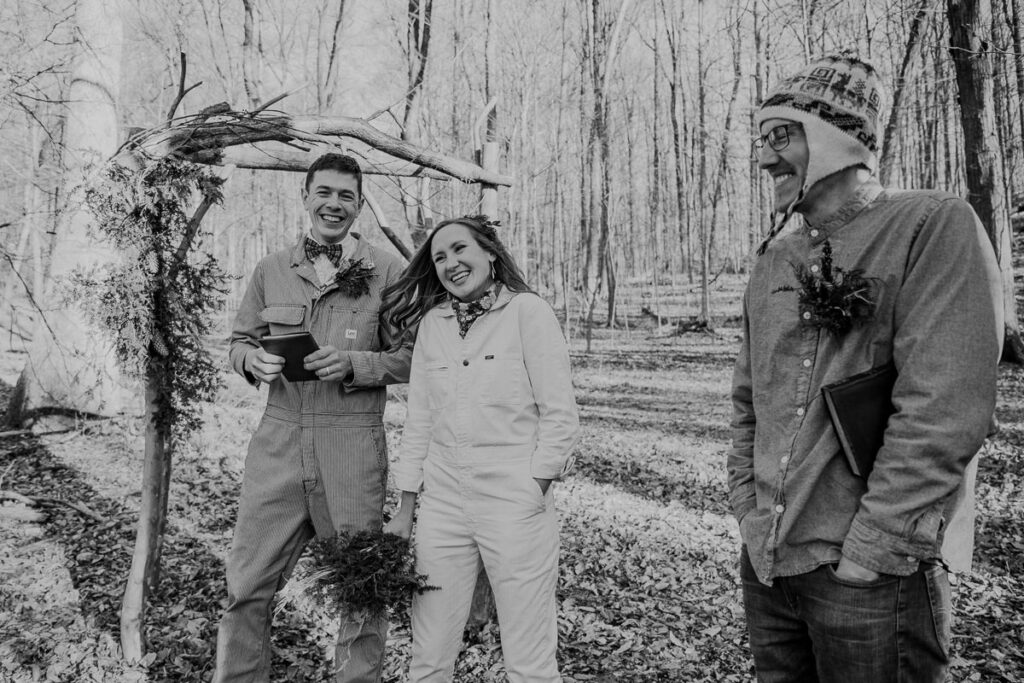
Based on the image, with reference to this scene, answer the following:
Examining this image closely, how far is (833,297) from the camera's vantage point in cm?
149

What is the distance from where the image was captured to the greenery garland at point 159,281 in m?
2.95

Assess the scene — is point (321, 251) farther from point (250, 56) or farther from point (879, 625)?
point (250, 56)

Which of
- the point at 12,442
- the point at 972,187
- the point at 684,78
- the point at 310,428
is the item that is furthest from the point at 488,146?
the point at 684,78

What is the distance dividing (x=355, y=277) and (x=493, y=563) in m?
1.40

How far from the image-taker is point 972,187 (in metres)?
8.98

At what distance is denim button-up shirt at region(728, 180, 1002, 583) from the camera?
133cm

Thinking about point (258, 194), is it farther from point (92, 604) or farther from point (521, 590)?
point (521, 590)

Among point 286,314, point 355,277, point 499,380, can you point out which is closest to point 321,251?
point 355,277

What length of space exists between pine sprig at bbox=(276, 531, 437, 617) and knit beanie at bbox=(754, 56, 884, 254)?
178 cm

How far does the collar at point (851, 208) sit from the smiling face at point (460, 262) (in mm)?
1256

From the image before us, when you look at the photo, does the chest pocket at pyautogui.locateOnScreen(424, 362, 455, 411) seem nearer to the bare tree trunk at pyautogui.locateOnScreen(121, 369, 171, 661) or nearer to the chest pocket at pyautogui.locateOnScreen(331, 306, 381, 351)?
the chest pocket at pyautogui.locateOnScreen(331, 306, 381, 351)

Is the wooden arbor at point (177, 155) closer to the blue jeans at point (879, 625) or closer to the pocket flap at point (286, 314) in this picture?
the pocket flap at point (286, 314)

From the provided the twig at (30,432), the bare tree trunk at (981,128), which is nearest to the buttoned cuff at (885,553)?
the twig at (30,432)

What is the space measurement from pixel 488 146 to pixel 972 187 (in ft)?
24.8
